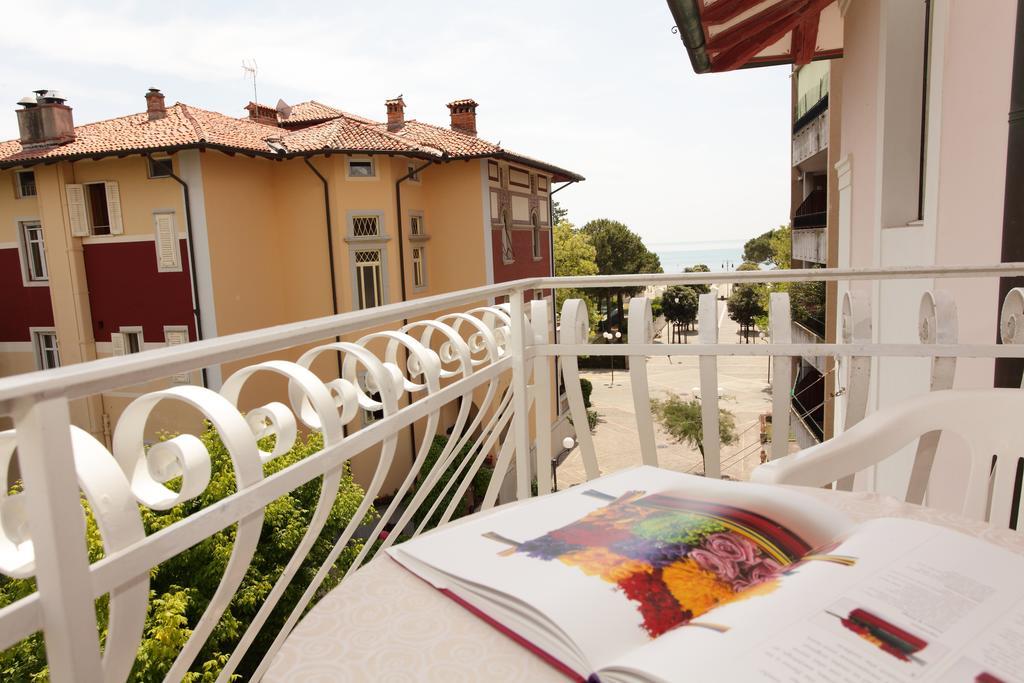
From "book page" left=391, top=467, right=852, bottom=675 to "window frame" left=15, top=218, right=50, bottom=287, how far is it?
19.2 metres

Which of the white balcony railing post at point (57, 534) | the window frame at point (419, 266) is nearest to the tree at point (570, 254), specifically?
the window frame at point (419, 266)

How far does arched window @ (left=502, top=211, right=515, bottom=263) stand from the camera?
62.7 feet

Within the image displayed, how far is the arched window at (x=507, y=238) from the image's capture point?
19.1 m

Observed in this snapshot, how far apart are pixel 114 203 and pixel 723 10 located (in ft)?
52.1

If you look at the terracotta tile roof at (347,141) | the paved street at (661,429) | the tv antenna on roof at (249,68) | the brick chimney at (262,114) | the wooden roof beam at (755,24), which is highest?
the tv antenna on roof at (249,68)

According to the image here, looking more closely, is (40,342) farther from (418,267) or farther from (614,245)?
(614,245)

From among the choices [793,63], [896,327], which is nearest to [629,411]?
[793,63]

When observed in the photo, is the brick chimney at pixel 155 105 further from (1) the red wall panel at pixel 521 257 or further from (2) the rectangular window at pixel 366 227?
(1) the red wall panel at pixel 521 257

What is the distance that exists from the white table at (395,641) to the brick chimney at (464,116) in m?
20.1

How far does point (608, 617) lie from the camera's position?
0.66 meters

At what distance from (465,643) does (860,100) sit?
5.88 metres

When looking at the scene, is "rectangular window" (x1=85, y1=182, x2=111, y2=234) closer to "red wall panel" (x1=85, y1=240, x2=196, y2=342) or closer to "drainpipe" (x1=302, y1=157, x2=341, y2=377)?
"red wall panel" (x1=85, y1=240, x2=196, y2=342)

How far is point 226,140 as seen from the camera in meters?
14.5

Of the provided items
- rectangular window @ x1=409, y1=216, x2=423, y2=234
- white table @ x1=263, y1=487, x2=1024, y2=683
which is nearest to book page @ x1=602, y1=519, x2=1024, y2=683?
white table @ x1=263, y1=487, x2=1024, y2=683
